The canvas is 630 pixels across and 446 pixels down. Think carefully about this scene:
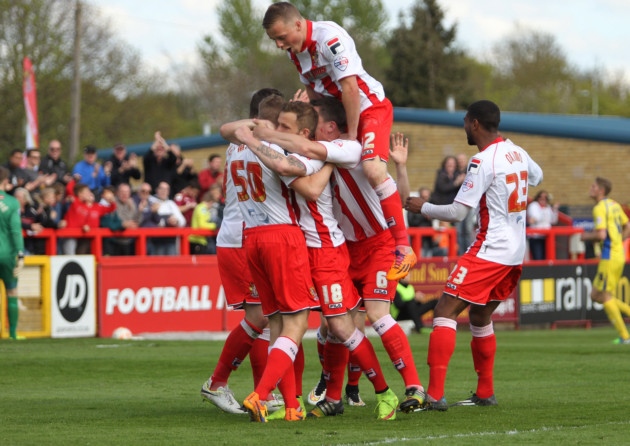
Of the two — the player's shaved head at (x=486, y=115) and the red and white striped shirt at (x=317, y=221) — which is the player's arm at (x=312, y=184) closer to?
the red and white striped shirt at (x=317, y=221)

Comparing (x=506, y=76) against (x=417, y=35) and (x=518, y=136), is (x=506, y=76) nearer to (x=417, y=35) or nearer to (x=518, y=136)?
(x=417, y=35)

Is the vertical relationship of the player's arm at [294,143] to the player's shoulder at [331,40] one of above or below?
below

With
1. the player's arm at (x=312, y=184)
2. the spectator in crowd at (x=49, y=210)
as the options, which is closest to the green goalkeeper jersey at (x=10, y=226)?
the spectator in crowd at (x=49, y=210)

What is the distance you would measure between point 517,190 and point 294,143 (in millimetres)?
1936

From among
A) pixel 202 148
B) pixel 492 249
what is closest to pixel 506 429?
pixel 492 249

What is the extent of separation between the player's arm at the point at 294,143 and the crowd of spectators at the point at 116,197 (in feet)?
34.4

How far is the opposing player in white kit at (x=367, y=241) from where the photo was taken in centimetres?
858

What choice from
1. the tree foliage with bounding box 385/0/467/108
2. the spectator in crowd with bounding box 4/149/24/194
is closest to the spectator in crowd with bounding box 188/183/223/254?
the spectator in crowd with bounding box 4/149/24/194

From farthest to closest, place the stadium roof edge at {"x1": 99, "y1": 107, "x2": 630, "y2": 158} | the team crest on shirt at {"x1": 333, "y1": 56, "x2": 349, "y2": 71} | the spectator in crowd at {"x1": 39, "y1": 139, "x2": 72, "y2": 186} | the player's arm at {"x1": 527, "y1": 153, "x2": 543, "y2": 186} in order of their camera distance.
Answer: the stadium roof edge at {"x1": 99, "y1": 107, "x2": 630, "y2": 158} → the spectator in crowd at {"x1": 39, "y1": 139, "x2": 72, "y2": 186} → the player's arm at {"x1": 527, "y1": 153, "x2": 543, "y2": 186} → the team crest on shirt at {"x1": 333, "y1": 56, "x2": 349, "y2": 71}

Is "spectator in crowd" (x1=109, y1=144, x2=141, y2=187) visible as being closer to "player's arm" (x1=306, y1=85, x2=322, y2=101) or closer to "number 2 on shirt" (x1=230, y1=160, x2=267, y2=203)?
"player's arm" (x1=306, y1=85, x2=322, y2=101)

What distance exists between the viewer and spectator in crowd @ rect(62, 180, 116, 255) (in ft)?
61.2

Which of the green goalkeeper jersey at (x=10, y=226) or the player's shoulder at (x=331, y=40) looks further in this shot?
the green goalkeeper jersey at (x=10, y=226)

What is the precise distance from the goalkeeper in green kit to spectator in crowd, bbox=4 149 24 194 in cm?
168

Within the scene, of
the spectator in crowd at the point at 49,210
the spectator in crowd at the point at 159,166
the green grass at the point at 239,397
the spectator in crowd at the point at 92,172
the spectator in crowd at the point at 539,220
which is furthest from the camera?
the spectator in crowd at the point at 539,220
